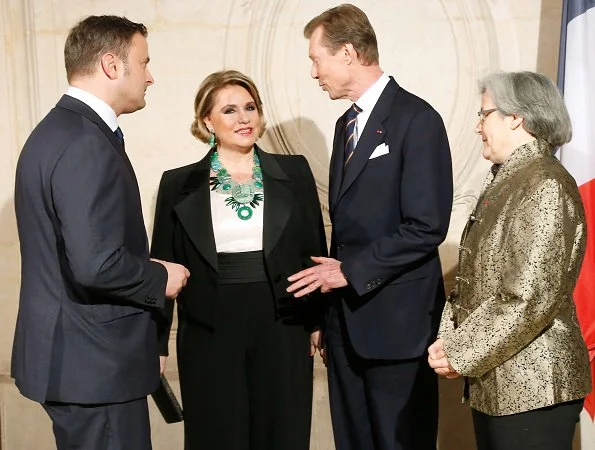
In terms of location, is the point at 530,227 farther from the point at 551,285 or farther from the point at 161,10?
the point at 161,10

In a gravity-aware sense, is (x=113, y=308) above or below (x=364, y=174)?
below

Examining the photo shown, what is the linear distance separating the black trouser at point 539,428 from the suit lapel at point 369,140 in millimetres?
1023

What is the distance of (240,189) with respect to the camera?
329 centimetres

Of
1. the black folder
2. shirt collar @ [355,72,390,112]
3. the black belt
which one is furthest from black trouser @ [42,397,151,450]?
shirt collar @ [355,72,390,112]

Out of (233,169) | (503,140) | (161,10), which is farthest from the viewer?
(161,10)

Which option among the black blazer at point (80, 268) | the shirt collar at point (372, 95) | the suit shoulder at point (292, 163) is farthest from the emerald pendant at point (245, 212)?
the black blazer at point (80, 268)

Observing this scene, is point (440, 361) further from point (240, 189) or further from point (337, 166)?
point (240, 189)

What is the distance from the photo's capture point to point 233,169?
3.36m

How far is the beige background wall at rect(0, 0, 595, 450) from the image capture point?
4.14m

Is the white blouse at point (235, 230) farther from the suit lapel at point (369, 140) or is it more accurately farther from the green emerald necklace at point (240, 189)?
the suit lapel at point (369, 140)

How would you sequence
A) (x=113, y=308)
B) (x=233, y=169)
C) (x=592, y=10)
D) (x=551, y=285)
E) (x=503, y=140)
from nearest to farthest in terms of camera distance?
(x=551, y=285), (x=503, y=140), (x=113, y=308), (x=233, y=169), (x=592, y=10)

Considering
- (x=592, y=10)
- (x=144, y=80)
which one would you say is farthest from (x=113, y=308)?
(x=592, y=10)

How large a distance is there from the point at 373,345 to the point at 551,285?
3.15 feet

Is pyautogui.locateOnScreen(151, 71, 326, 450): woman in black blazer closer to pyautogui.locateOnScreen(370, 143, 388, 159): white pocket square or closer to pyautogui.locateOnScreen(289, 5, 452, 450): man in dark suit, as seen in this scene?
pyautogui.locateOnScreen(289, 5, 452, 450): man in dark suit
